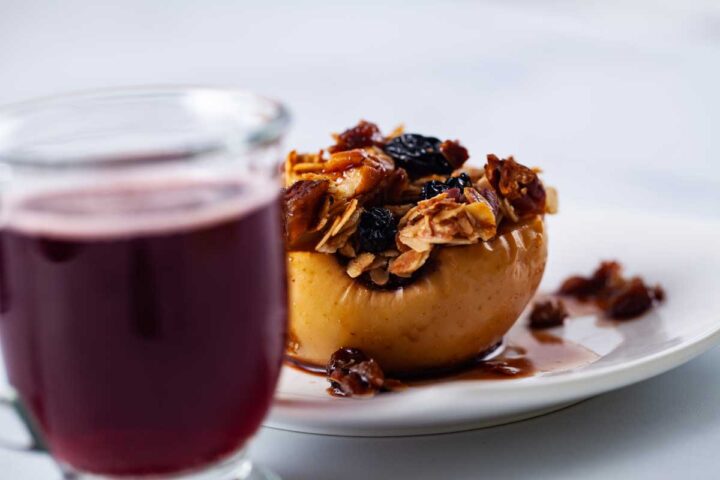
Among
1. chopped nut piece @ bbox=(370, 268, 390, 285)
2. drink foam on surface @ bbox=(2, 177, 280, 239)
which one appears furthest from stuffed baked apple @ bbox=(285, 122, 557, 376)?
drink foam on surface @ bbox=(2, 177, 280, 239)

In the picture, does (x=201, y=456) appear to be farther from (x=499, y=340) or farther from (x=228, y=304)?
(x=499, y=340)

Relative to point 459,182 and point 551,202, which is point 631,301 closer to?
point 551,202

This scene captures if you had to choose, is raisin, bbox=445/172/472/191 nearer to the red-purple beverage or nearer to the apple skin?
the apple skin

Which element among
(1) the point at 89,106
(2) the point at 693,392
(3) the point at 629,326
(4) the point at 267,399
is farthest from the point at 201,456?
(3) the point at 629,326

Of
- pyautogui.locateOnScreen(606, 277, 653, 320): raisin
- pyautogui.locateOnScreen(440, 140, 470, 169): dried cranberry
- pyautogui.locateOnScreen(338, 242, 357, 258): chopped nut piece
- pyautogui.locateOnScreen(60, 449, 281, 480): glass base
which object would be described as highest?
pyautogui.locateOnScreen(440, 140, 470, 169): dried cranberry

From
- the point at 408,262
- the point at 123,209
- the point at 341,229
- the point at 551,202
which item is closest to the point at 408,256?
the point at 408,262

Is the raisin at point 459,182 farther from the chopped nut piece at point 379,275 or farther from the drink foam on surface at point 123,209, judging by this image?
the drink foam on surface at point 123,209

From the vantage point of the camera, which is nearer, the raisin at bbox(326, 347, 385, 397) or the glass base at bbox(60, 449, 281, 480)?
the glass base at bbox(60, 449, 281, 480)
